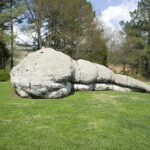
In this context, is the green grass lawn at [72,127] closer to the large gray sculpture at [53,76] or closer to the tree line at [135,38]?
the large gray sculpture at [53,76]

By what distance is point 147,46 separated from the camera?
19359mm

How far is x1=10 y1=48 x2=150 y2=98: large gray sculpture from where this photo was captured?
6.10 meters

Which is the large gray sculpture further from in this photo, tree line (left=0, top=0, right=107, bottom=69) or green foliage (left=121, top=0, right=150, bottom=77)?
green foliage (left=121, top=0, right=150, bottom=77)

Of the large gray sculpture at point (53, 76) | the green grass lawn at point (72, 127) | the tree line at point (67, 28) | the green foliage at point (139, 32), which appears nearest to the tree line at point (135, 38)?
the green foliage at point (139, 32)

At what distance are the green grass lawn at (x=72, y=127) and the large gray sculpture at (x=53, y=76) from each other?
3.63ft

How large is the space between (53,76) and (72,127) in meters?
3.12

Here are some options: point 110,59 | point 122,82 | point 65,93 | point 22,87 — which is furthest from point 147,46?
point 22,87

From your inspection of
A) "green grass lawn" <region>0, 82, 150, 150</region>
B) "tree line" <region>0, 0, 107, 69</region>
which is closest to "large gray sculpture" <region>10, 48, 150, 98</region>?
"green grass lawn" <region>0, 82, 150, 150</region>

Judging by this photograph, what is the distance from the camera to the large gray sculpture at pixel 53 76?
6098 mm

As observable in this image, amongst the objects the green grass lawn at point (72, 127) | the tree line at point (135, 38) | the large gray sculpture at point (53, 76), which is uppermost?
the tree line at point (135, 38)

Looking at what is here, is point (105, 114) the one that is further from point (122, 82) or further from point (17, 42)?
point (17, 42)

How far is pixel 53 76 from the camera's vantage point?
6242mm

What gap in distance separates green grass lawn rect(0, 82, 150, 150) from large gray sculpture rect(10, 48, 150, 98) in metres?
1.11

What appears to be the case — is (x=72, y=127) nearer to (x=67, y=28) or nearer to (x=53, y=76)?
(x=53, y=76)
